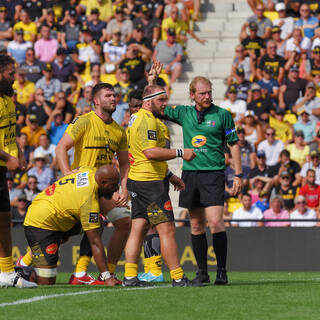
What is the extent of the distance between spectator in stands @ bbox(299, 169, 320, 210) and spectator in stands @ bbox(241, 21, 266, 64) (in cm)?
386

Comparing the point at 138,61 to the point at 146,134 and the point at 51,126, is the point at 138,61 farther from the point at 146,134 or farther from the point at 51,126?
the point at 146,134

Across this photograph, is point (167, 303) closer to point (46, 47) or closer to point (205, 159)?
point (205, 159)

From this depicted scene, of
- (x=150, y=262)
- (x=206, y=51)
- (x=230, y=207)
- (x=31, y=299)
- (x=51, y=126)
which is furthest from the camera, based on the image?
(x=206, y=51)

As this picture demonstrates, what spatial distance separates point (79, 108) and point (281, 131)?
4236 millimetres

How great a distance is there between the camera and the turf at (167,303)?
687 centimetres

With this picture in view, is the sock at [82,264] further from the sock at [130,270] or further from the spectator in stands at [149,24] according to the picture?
the spectator in stands at [149,24]

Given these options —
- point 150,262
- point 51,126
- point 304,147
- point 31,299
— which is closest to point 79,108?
point 51,126

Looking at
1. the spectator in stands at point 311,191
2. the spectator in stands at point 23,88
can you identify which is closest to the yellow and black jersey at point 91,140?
the spectator in stands at point 311,191

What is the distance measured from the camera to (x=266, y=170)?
16.3 metres

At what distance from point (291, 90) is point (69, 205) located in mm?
9448

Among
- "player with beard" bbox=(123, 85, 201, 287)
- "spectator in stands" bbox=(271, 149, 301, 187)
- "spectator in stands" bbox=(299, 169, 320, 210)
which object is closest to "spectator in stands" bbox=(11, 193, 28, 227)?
"spectator in stands" bbox=(271, 149, 301, 187)

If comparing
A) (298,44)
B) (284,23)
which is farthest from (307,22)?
(298,44)

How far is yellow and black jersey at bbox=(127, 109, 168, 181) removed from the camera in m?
9.24

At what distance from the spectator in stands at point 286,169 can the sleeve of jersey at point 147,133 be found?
23.1 ft
